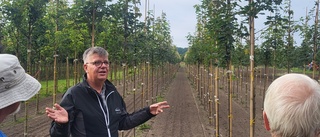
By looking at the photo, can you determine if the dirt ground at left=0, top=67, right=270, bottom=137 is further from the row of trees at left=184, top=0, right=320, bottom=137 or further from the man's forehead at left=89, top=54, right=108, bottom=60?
the man's forehead at left=89, top=54, right=108, bottom=60

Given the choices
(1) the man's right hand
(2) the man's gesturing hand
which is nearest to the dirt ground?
(2) the man's gesturing hand

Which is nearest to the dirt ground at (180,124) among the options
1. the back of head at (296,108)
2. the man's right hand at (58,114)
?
the man's right hand at (58,114)

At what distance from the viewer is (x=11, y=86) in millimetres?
1680

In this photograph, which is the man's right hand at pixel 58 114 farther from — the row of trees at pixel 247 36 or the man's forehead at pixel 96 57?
the row of trees at pixel 247 36

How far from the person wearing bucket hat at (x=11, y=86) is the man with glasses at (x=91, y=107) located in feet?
3.10

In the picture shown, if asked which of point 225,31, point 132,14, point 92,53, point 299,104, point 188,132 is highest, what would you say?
point 132,14

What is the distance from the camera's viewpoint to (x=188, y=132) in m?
10.5

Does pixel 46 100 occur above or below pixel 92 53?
below

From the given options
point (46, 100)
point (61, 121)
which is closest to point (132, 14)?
point (61, 121)

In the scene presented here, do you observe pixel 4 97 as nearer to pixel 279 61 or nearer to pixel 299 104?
pixel 299 104

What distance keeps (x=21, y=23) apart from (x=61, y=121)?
679 centimetres

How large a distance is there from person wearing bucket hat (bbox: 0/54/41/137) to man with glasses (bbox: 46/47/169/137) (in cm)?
94

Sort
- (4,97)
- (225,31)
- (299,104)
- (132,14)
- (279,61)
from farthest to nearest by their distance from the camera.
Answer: (279,61) → (132,14) → (225,31) → (4,97) → (299,104)

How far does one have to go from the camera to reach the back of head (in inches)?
56.3
